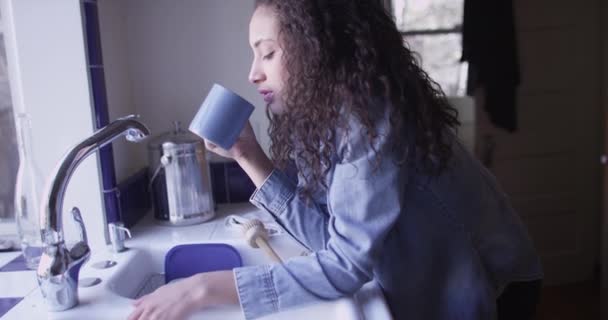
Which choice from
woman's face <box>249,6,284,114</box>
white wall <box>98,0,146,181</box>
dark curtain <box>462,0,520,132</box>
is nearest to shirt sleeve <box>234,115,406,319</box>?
woman's face <box>249,6,284,114</box>

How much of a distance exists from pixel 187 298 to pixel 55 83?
525 millimetres

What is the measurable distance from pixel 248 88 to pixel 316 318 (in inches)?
26.7

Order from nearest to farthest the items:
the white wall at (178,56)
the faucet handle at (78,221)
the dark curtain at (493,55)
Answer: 1. the faucet handle at (78,221)
2. the white wall at (178,56)
3. the dark curtain at (493,55)

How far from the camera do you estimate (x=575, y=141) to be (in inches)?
91.4

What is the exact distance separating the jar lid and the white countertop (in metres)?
0.18

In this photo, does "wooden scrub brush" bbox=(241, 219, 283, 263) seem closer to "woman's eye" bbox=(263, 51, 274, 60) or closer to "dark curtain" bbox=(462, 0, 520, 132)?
"woman's eye" bbox=(263, 51, 274, 60)

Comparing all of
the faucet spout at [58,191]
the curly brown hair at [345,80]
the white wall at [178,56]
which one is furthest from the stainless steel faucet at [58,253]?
the white wall at [178,56]

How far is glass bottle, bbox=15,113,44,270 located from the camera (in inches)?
35.8

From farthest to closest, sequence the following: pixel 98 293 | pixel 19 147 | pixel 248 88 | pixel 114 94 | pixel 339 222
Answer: pixel 248 88
pixel 114 94
pixel 19 147
pixel 98 293
pixel 339 222

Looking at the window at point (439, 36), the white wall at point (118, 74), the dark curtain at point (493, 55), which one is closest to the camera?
the white wall at point (118, 74)

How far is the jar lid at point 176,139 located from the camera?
3.40 feet

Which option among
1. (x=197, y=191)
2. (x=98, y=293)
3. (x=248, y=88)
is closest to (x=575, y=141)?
(x=248, y=88)

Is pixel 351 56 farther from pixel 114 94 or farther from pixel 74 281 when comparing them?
pixel 114 94

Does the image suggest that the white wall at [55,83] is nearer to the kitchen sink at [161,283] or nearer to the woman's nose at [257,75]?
the kitchen sink at [161,283]
